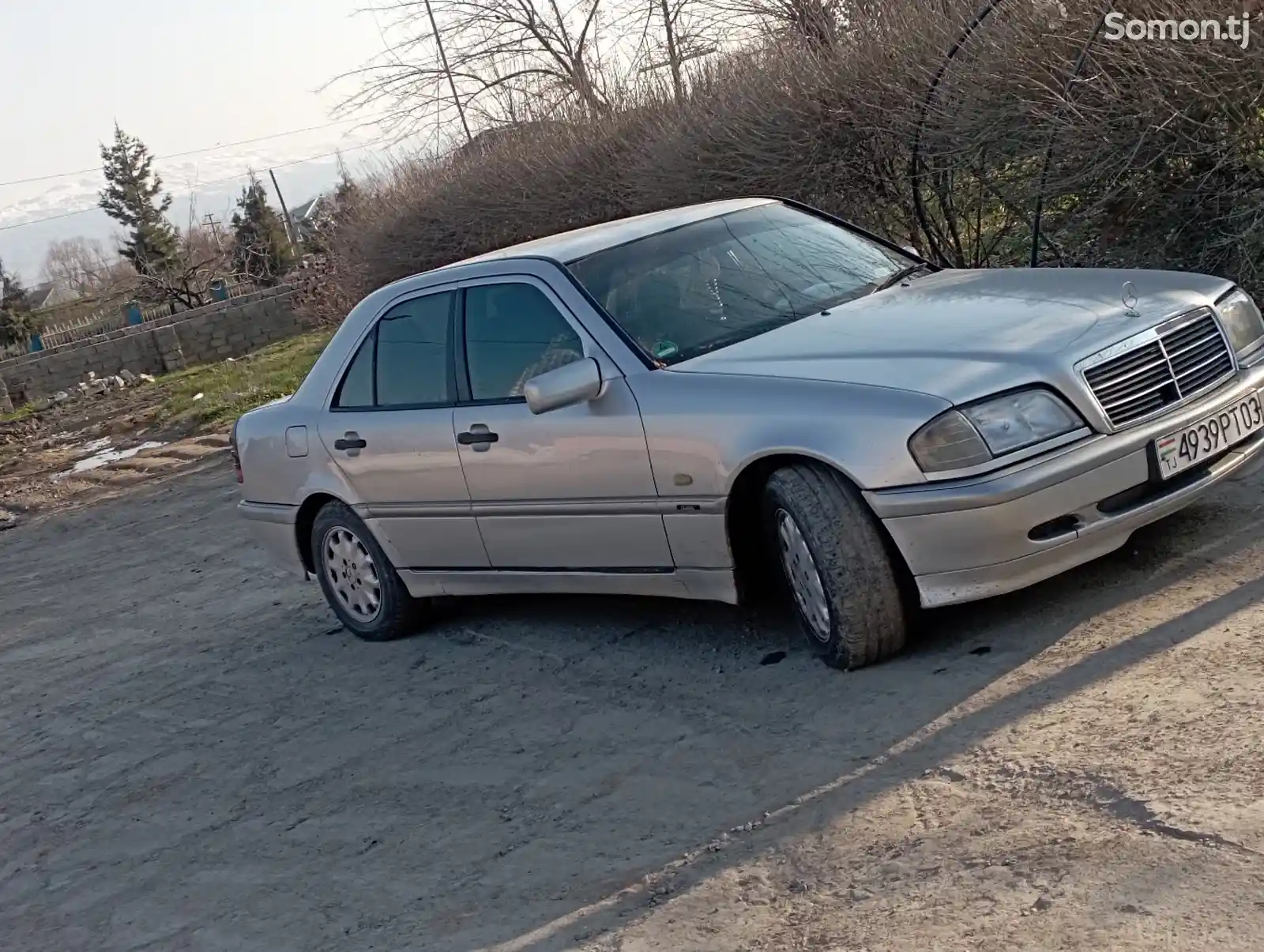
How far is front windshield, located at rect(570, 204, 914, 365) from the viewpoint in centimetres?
533

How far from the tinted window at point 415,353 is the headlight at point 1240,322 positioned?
2887 millimetres

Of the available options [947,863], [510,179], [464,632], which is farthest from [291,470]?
[510,179]

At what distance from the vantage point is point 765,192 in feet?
36.4

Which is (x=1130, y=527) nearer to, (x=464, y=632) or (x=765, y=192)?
(x=464, y=632)

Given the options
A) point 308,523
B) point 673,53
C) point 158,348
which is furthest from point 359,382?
point 158,348

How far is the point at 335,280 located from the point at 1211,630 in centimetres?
2048

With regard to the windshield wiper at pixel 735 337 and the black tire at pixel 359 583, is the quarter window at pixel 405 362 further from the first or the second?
the windshield wiper at pixel 735 337

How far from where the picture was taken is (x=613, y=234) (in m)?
5.92

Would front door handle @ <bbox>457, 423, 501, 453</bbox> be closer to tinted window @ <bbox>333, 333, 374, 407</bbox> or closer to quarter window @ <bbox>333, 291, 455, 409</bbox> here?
quarter window @ <bbox>333, 291, 455, 409</bbox>

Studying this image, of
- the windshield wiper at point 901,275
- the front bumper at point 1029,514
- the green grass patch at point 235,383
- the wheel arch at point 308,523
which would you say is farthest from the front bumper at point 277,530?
the green grass patch at point 235,383

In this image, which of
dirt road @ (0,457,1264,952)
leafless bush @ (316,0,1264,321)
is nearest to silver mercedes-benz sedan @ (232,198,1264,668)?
dirt road @ (0,457,1264,952)

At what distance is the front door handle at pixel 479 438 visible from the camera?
5586mm

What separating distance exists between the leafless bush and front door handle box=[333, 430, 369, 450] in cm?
454

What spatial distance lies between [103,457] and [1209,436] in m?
14.4
